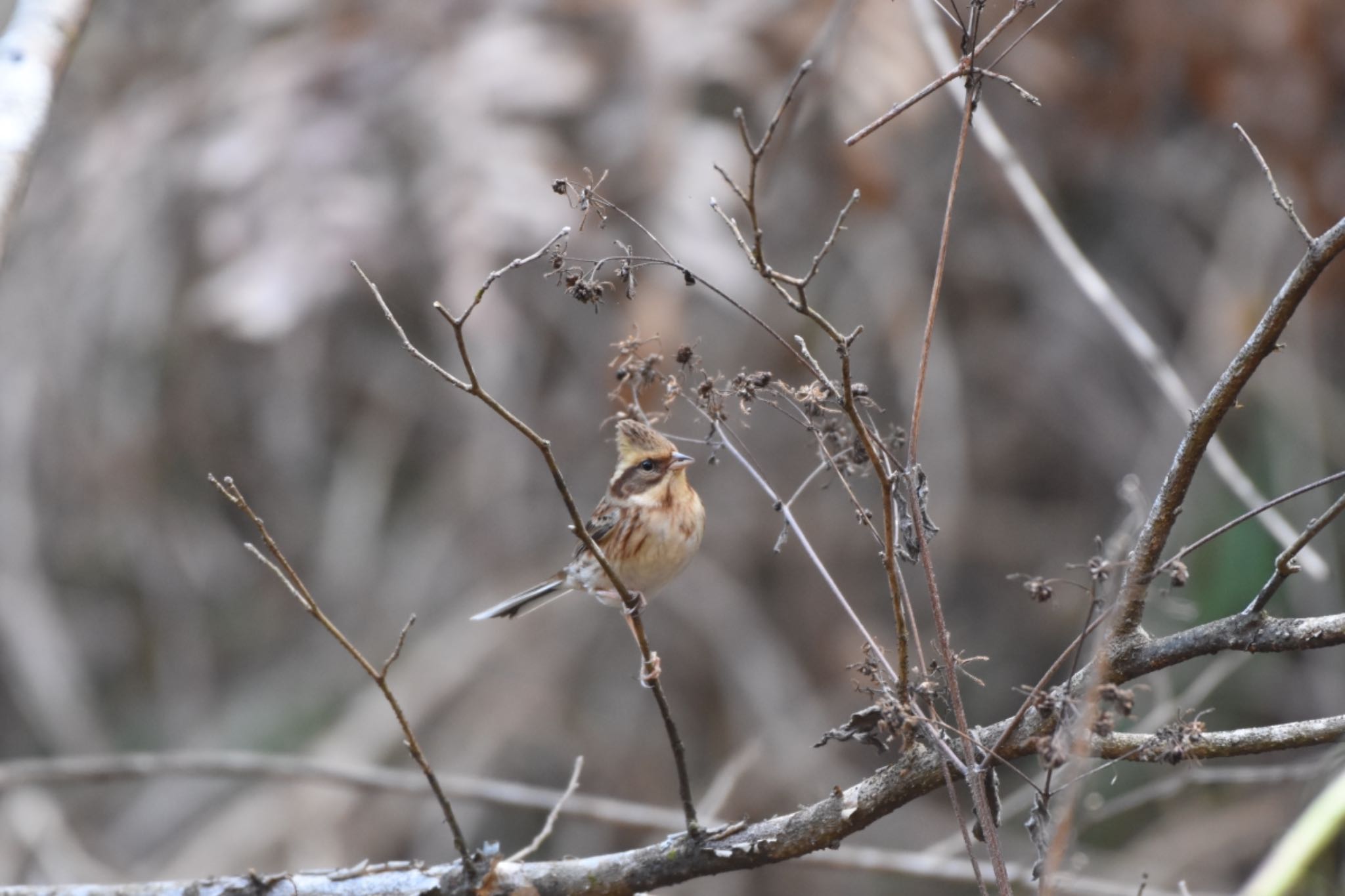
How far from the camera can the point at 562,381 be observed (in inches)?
289

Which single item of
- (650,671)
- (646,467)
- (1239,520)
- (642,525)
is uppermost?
(646,467)

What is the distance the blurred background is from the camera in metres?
5.34

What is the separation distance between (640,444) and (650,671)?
852mm

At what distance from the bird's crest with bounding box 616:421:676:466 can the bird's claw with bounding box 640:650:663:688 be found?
61cm

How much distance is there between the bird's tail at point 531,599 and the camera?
3.49 meters

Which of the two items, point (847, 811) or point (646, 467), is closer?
point (847, 811)

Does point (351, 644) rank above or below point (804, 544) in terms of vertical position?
above

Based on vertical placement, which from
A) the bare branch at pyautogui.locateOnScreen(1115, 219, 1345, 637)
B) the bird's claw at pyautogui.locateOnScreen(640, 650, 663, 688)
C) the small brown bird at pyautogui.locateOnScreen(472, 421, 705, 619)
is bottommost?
the bare branch at pyautogui.locateOnScreen(1115, 219, 1345, 637)

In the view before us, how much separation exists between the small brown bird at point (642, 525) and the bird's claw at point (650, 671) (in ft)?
1.98

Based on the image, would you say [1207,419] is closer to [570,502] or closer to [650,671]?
[570,502]

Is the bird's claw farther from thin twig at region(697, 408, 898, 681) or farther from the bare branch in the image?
the bare branch

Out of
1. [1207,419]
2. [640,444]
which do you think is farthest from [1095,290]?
[1207,419]

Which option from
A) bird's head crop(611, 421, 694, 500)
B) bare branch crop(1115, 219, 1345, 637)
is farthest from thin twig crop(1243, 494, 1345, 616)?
bird's head crop(611, 421, 694, 500)

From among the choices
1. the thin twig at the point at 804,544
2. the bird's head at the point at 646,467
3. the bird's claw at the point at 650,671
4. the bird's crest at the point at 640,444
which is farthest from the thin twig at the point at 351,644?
the bird's head at the point at 646,467
